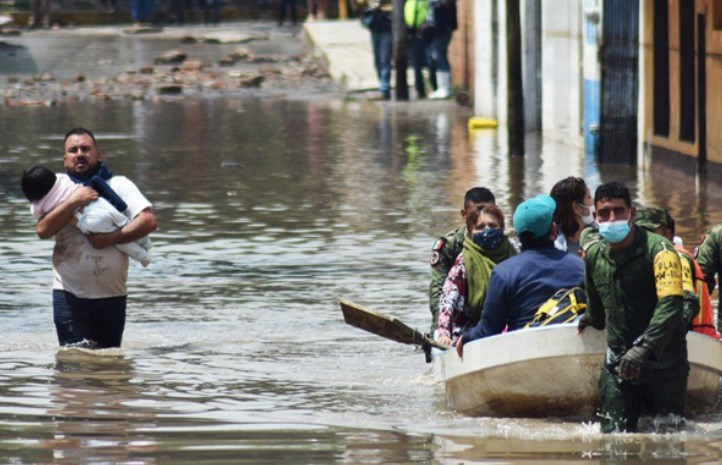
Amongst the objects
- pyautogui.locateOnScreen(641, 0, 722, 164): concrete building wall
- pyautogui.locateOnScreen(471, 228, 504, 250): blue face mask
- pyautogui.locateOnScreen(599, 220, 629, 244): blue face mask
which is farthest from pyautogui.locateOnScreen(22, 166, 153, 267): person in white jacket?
pyautogui.locateOnScreen(641, 0, 722, 164): concrete building wall

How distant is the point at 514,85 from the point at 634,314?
16.2 meters

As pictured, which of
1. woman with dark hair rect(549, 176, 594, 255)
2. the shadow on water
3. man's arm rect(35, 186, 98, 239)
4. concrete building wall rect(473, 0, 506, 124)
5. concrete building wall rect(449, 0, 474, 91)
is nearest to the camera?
woman with dark hair rect(549, 176, 594, 255)

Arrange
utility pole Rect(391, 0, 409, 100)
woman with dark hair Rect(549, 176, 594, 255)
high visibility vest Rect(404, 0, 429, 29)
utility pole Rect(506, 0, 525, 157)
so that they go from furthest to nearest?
high visibility vest Rect(404, 0, 429, 29)
utility pole Rect(391, 0, 409, 100)
utility pole Rect(506, 0, 525, 157)
woman with dark hair Rect(549, 176, 594, 255)

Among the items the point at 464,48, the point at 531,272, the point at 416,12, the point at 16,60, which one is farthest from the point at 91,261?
the point at 16,60

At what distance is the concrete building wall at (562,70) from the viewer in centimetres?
2591

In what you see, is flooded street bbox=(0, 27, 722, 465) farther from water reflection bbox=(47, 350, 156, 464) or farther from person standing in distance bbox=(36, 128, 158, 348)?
person standing in distance bbox=(36, 128, 158, 348)

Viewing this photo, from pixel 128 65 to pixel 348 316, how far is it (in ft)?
106

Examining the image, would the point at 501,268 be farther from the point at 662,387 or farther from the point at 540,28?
the point at 540,28

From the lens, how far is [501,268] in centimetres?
983

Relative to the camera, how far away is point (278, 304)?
47.8ft

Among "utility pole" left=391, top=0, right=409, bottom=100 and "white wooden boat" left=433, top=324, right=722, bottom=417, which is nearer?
"white wooden boat" left=433, top=324, right=722, bottom=417

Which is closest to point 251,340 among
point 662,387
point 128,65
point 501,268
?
point 501,268

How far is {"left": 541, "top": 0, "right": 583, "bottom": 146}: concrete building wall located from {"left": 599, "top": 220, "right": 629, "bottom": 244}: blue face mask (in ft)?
55.4

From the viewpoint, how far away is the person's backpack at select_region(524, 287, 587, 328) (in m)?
9.73
